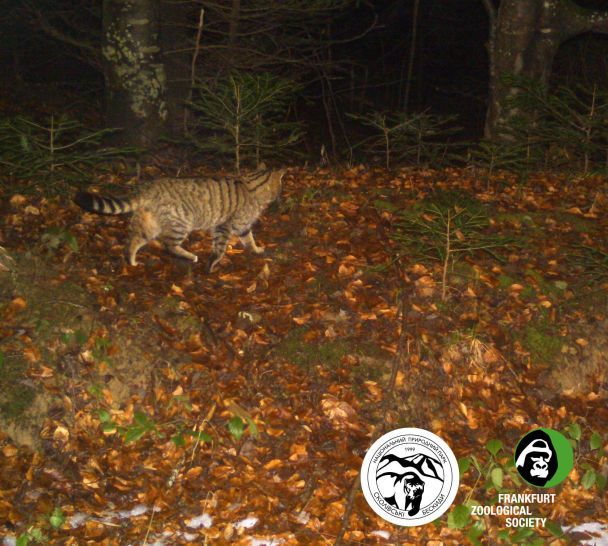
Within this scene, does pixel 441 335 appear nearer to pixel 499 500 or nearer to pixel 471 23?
pixel 499 500

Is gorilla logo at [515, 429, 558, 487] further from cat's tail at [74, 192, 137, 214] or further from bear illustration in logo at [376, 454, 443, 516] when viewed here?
cat's tail at [74, 192, 137, 214]

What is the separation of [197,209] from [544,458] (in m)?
4.19

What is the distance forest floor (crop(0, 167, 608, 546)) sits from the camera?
461 cm

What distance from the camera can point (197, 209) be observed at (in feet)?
21.4

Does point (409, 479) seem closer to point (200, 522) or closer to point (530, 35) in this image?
point (200, 522)

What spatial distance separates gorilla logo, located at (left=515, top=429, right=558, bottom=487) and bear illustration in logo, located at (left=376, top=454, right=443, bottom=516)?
0.77 metres

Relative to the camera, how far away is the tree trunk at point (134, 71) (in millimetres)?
7992

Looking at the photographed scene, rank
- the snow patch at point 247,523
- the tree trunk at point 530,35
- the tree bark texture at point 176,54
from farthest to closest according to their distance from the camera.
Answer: the tree trunk at point 530,35 → the tree bark texture at point 176,54 → the snow patch at point 247,523

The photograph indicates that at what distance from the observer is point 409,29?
77.6ft

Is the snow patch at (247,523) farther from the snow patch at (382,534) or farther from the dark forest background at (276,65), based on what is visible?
the dark forest background at (276,65)

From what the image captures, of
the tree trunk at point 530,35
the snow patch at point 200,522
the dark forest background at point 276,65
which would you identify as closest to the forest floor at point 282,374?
the snow patch at point 200,522

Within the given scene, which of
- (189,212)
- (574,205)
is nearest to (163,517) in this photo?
(189,212)

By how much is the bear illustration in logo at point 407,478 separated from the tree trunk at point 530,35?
20.7 ft

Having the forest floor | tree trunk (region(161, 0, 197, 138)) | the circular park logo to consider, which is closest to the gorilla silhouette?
the forest floor
